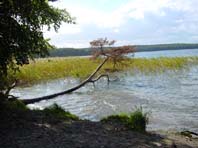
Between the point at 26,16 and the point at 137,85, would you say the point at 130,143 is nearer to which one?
the point at 26,16

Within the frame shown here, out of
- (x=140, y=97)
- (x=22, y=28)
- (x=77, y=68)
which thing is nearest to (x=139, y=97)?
(x=140, y=97)

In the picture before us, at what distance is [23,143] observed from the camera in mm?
9086

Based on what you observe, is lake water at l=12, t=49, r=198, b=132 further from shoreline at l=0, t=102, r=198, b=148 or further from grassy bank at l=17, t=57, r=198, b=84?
shoreline at l=0, t=102, r=198, b=148

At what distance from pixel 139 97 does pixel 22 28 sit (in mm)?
15659

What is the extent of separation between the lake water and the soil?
4680 mm

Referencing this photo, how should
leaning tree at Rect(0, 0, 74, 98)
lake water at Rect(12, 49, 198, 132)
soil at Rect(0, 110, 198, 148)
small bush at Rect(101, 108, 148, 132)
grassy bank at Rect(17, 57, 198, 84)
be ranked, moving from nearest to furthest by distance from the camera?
soil at Rect(0, 110, 198, 148)
leaning tree at Rect(0, 0, 74, 98)
small bush at Rect(101, 108, 148, 132)
lake water at Rect(12, 49, 198, 132)
grassy bank at Rect(17, 57, 198, 84)

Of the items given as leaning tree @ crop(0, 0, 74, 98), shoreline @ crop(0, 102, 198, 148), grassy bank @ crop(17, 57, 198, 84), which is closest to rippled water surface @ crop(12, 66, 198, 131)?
grassy bank @ crop(17, 57, 198, 84)

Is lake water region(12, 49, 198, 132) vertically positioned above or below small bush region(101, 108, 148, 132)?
below

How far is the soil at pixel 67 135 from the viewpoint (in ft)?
30.5

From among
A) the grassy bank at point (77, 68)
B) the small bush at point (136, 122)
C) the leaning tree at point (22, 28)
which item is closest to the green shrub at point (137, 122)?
the small bush at point (136, 122)

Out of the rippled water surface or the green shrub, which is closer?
the green shrub

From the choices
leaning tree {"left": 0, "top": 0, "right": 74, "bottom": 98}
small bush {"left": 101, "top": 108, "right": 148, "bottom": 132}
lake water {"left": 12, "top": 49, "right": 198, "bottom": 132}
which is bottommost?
lake water {"left": 12, "top": 49, "right": 198, "bottom": 132}

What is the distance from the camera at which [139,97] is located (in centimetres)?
2616

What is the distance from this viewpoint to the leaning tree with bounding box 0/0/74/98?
1107cm
